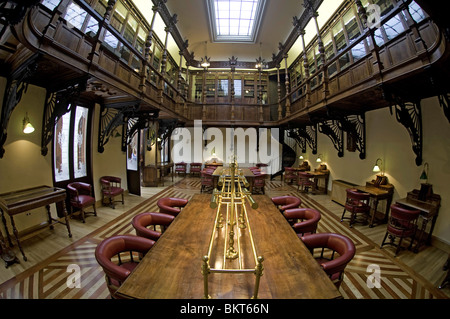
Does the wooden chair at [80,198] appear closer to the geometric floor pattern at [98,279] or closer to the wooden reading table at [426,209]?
the geometric floor pattern at [98,279]

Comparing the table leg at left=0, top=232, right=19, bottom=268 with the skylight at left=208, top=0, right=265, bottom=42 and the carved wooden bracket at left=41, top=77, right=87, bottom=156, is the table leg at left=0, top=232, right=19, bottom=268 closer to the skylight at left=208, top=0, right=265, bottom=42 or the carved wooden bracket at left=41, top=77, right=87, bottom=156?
the carved wooden bracket at left=41, top=77, right=87, bottom=156

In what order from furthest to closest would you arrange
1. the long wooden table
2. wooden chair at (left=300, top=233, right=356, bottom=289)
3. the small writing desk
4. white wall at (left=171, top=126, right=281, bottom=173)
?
1. white wall at (left=171, top=126, right=281, bottom=173)
2. the small writing desk
3. wooden chair at (left=300, top=233, right=356, bottom=289)
4. the long wooden table

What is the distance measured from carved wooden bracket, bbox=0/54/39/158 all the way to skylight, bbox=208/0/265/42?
249 inches

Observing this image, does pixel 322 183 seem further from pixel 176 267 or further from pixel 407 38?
pixel 176 267

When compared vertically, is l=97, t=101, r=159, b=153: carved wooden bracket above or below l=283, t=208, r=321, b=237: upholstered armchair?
above

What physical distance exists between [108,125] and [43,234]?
10.2ft

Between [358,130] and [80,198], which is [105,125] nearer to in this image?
[80,198]

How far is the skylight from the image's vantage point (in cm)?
666

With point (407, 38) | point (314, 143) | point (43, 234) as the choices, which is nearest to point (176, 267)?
point (43, 234)

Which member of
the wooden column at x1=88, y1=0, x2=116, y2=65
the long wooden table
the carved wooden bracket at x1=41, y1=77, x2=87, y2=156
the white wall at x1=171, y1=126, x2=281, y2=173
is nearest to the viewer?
the long wooden table

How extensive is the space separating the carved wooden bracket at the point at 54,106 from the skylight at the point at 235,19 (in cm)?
594

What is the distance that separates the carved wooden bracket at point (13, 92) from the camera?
8.35ft

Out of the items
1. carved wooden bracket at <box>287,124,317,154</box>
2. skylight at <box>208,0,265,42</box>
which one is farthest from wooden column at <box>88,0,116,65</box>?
carved wooden bracket at <box>287,124,317,154</box>

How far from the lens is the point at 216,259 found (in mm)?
1551
